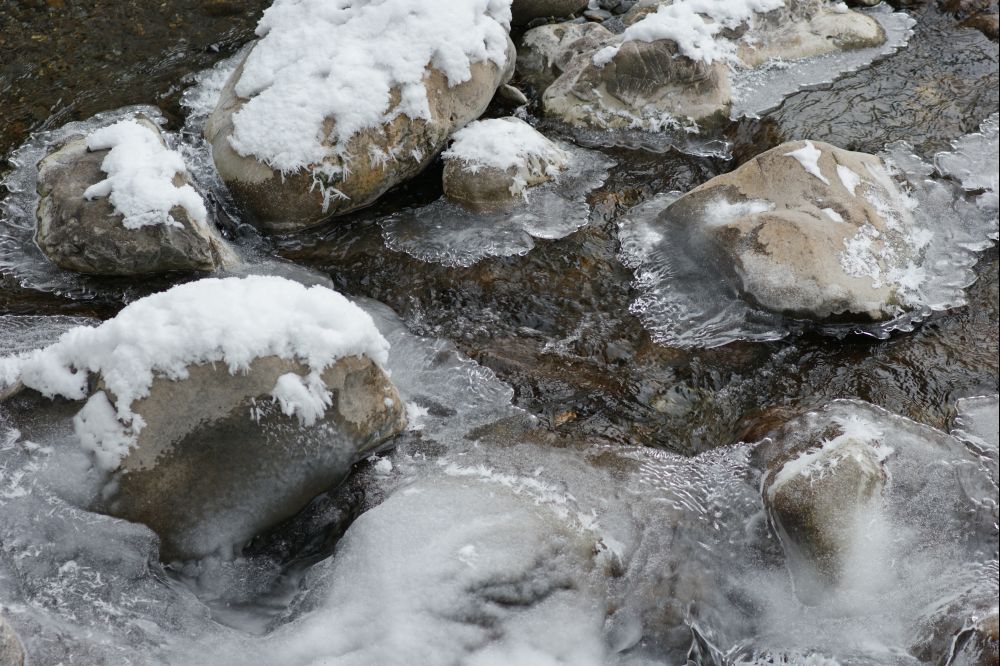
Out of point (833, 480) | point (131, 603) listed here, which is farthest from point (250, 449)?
point (833, 480)

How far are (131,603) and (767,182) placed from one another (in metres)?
4.13

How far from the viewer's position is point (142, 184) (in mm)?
4691

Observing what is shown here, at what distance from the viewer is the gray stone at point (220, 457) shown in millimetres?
3334

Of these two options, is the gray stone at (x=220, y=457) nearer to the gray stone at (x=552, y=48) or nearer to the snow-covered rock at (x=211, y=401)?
the snow-covered rock at (x=211, y=401)

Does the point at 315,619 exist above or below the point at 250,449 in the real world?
below

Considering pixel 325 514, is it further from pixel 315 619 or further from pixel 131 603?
pixel 131 603

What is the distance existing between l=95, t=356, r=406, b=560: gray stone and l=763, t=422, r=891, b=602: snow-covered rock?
199cm

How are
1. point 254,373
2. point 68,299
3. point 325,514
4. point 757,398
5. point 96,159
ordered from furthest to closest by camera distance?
point 96,159
point 68,299
point 757,398
point 325,514
point 254,373

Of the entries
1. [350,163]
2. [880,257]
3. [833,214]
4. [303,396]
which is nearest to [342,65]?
[350,163]

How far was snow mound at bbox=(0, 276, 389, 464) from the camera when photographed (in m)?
3.34

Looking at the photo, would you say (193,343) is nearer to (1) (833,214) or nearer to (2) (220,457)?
(2) (220,457)

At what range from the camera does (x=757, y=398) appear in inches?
166

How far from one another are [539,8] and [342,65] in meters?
2.70

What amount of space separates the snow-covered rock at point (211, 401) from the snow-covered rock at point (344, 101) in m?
1.73
